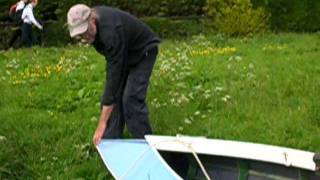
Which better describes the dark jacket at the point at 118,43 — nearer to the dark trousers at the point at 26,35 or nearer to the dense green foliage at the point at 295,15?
the dense green foliage at the point at 295,15

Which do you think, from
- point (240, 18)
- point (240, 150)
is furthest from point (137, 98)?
point (240, 18)

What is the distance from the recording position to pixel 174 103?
939 centimetres

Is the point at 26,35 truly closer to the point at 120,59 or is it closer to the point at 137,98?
the point at 137,98

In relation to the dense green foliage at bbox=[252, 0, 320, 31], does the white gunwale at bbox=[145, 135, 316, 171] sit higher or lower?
higher

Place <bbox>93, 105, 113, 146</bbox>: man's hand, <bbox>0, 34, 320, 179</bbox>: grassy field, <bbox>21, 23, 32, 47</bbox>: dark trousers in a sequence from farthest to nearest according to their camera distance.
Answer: <bbox>21, 23, 32, 47</bbox>: dark trousers → <bbox>0, 34, 320, 179</bbox>: grassy field → <bbox>93, 105, 113, 146</bbox>: man's hand

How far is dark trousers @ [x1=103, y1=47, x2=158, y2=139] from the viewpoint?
748cm

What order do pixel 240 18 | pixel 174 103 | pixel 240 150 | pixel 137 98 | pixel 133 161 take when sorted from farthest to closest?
pixel 240 18, pixel 174 103, pixel 137 98, pixel 133 161, pixel 240 150

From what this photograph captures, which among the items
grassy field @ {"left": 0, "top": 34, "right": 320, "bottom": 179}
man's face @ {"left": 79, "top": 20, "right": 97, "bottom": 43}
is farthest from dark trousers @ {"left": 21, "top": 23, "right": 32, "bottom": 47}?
man's face @ {"left": 79, "top": 20, "right": 97, "bottom": 43}

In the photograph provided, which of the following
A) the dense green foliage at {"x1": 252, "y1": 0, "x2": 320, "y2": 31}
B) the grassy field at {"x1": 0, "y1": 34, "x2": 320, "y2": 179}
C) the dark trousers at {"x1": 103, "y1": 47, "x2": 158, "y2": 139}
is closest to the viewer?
the dark trousers at {"x1": 103, "y1": 47, "x2": 158, "y2": 139}

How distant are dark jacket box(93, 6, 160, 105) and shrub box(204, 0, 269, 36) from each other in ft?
32.7

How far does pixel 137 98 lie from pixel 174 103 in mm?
1923

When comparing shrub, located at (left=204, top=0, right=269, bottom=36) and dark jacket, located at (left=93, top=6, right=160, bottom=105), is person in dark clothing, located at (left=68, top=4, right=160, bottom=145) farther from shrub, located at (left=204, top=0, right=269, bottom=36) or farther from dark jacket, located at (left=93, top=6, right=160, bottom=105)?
shrub, located at (left=204, top=0, right=269, bottom=36)

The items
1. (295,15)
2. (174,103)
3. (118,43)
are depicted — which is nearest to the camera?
(118,43)

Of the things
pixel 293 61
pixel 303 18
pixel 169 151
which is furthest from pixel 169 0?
pixel 169 151
